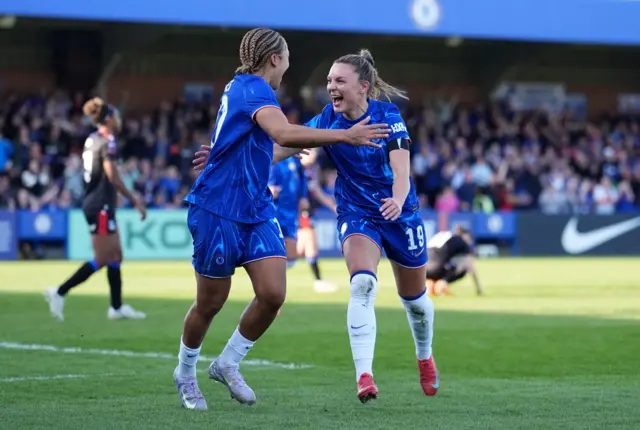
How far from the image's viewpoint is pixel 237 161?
A: 23.4 ft

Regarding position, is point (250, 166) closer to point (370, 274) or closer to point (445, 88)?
point (370, 274)

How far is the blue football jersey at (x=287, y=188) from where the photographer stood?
15612 mm

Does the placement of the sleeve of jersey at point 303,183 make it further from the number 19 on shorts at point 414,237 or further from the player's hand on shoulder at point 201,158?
the player's hand on shoulder at point 201,158

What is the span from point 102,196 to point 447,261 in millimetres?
5824

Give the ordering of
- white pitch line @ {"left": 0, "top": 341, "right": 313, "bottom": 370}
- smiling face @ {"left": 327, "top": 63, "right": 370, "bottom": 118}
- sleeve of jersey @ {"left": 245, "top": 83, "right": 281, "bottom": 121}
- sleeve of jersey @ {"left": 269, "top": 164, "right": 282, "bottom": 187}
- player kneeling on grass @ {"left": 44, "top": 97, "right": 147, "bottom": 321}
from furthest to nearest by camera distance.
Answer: sleeve of jersey @ {"left": 269, "top": 164, "right": 282, "bottom": 187}, player kneeling on grass @ {"left": 44, "top": 97, "right": 147, "bottom": 321}, white pitch line @ {"left": 0, "top": 341, "right": 313, "bottom": 370}, smiling face @ {"left": 327, "top": 63, "right": 370, "bottom": 118}, sleeve of jersey @ {"left": 245, "top": 83, "right": 281, "bottom": 121}

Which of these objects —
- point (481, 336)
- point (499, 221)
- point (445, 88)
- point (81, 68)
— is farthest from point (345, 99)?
point (445, 88)

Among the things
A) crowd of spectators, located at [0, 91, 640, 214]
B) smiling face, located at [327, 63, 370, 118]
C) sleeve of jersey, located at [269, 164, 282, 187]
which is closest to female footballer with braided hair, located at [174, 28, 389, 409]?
smiling face, located at [327, 63, 370, 118]

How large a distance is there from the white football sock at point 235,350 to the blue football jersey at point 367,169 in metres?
1.09

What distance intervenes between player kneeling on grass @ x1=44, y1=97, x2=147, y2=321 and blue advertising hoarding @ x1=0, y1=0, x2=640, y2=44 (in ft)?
51.7

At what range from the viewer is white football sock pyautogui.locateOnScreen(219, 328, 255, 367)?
751 cm

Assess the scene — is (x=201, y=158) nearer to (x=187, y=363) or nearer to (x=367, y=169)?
(x=367, y=169)

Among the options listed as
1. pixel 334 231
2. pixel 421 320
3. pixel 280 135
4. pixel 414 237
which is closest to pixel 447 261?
pixel 421 320

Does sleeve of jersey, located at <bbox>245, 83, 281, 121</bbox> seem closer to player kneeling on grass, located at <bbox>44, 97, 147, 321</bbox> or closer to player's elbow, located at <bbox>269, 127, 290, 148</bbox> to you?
player's elbow, located at <bbox>269, 127, 290, 148</bbox>

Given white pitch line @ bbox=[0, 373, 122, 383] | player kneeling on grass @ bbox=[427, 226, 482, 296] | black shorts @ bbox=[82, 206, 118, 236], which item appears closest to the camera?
white pitch line @ bbox=[0, 373, 122, 383]
